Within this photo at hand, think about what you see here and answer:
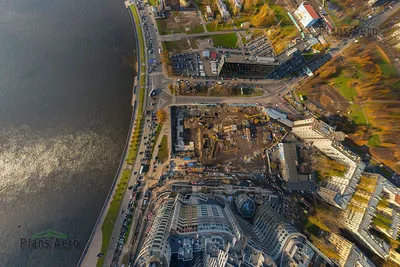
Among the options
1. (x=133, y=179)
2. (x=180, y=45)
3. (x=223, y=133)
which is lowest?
(x=133, y=179)

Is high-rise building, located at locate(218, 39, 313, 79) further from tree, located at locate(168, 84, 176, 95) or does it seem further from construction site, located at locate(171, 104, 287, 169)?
tree, located at locate(168, 84, 176, 95)

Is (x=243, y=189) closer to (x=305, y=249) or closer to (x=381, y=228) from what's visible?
(x=305, y=249)

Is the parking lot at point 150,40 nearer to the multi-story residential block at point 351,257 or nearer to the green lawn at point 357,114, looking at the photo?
the green lawn at point 357,114

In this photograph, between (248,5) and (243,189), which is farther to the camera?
(248,5)

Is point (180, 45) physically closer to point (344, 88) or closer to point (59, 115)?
point (59, 115)

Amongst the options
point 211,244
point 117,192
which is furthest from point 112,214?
point 211,244

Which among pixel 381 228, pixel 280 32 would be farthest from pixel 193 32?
pixel 381 228

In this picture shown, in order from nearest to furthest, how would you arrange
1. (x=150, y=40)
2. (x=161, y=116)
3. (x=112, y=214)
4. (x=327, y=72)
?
(x=112, y=214) → (x=161, y=116) → (x=327, y=72) → (x=150, y=40)
